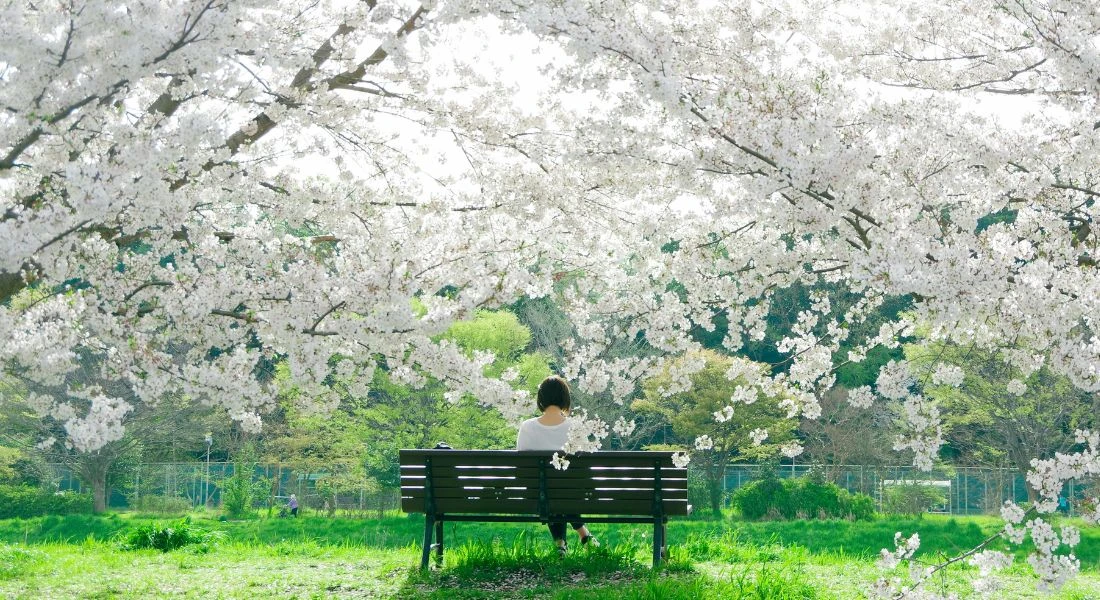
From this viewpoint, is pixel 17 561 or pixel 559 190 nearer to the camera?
pixel 559 190

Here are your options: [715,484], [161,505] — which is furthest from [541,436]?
[161,505]

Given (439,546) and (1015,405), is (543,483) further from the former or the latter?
(1015,405)

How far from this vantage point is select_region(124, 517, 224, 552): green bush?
8727mm

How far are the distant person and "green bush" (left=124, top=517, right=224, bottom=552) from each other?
3.57 meters

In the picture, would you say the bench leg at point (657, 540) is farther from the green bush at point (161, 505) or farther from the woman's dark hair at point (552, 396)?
the green bush at point (161, 505)

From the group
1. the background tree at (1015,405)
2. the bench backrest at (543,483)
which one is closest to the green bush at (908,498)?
the background tree at (1015,405)

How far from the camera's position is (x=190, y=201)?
18.0 ft

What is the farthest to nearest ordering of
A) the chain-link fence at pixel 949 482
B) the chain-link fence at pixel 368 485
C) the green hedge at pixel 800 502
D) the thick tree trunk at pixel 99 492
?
1. the thick tree trunk at pixel 99 492
2. the chain-link fence at pixel 949 482
3. the chain-link fence at pixel 368 485
4. the green hedge at pixel 800 502

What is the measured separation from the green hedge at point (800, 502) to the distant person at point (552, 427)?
15863 mm

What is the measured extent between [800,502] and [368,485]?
375 inches

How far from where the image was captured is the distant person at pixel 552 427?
6629mm

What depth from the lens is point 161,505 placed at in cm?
2652

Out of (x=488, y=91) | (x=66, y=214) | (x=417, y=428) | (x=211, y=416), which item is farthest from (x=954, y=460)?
(x=66, y=214)

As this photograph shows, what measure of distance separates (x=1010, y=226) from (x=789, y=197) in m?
1.56
